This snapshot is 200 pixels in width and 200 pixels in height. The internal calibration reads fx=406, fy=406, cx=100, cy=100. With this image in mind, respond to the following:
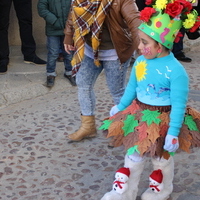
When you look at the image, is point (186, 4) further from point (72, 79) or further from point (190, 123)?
point (72, 79)

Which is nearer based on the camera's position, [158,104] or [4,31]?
[158,104]

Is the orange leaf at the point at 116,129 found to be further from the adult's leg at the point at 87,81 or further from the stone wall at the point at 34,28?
the stone wall at the point at 34,28

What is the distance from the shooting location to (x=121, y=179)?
2.66m

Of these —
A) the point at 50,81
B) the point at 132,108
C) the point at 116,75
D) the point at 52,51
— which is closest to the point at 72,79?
the point at 50,81

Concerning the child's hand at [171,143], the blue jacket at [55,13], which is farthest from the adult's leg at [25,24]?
the child's hand at [171,143]

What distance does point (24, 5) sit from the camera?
227 inches

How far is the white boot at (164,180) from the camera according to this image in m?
2.73

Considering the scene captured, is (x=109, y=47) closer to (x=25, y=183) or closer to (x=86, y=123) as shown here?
(x=86, y=123)

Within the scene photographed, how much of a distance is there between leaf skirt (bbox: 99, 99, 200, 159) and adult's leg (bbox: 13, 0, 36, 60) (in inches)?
139

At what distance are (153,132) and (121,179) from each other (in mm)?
387

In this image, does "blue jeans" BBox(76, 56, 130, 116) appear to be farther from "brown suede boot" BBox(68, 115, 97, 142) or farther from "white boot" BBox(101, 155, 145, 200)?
"white boot" BBox(101, 155, 145, 200)

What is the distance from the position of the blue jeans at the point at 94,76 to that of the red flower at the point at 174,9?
3.70 ft

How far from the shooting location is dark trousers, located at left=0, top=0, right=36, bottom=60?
5.51 m

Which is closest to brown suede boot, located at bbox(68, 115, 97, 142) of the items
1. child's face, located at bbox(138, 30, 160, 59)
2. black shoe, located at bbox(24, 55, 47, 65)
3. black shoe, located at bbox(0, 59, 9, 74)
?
child's face, located at bbox(138, 30, 160, 59)
